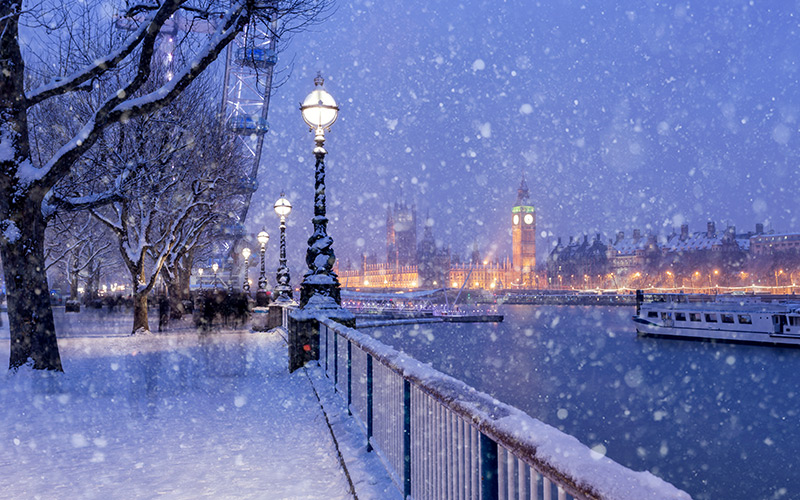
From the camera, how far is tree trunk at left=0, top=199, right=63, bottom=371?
11.6 metres

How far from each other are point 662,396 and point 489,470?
31359 mm

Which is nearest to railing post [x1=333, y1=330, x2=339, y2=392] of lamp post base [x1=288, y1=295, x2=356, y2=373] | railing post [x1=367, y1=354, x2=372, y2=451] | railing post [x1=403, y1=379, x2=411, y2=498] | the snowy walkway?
the snowy walkway

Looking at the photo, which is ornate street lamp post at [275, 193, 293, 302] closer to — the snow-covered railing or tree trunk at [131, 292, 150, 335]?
tree trunk at [131, 292, 150, 335]

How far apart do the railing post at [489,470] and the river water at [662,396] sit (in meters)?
17.3

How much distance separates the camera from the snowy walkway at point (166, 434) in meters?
5.68

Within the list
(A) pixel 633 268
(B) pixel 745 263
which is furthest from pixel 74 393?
(A) pixel 633 268

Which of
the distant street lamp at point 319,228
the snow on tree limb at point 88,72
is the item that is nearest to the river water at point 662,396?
the distant street lamp at point 319,228

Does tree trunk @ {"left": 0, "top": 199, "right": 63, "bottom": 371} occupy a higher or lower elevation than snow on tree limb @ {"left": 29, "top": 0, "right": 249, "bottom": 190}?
lower

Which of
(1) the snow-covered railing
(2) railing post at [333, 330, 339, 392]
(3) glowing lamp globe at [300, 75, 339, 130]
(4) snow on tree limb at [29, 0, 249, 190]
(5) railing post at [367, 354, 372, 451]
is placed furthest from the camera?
(3) glowing lamp globe at [300, 75, 339, 130]

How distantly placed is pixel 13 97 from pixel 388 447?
10.2 meters

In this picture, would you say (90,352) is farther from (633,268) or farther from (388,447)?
(633,268)

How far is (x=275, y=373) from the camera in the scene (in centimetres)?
1315

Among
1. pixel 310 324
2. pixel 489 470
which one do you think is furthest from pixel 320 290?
pixel 489 470

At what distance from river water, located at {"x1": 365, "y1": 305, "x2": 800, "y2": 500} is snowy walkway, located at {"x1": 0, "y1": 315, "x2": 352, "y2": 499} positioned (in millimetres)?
13228
